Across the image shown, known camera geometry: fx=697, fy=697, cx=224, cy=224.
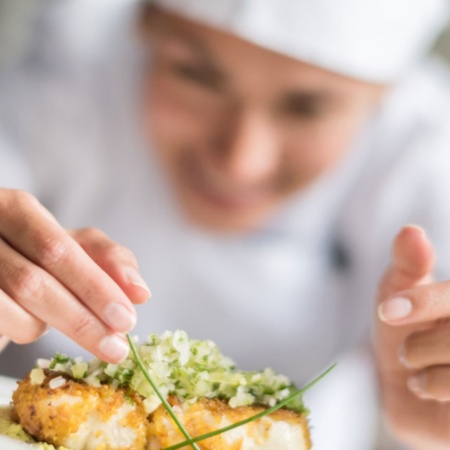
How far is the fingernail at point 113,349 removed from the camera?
43 centimetres

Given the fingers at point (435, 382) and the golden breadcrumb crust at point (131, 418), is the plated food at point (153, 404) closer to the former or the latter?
the golden breadcrumb crust at point (131, 418)

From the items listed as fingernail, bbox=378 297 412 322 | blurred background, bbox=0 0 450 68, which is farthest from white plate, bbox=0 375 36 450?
blurred background, bbox=0 0 450 68

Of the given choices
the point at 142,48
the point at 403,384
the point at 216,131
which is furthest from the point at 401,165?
the point at 403,384

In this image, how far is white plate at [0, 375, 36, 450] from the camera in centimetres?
Answer: 36

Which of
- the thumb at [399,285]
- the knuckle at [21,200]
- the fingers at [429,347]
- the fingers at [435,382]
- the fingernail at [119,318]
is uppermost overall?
the thumb at [399,285]

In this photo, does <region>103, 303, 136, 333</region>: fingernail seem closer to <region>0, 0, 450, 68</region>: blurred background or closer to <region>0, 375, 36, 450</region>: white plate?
→ <region>0, 375, 36, 450</region>: white plate

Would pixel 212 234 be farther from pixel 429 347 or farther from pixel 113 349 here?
pixel 113 349

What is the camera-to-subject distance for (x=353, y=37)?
3.49 ft

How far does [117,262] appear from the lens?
0.48 m

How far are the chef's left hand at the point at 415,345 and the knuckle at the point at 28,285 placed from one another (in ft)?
0.84

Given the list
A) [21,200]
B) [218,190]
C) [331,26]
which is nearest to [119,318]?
[21,200]

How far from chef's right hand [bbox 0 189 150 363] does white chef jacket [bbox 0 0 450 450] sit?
0.84m

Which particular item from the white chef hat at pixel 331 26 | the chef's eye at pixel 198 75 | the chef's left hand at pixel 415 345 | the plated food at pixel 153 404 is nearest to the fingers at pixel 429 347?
the chef's left hand at pixel 415 345

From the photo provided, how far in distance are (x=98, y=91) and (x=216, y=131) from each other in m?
0.35
